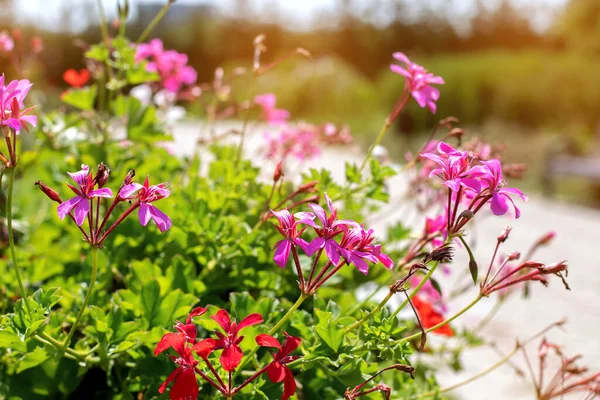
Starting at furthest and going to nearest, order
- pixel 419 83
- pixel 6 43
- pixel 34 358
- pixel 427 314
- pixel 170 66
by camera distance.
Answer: pixel 170 66, pixel 6 43, pixel 427 314, pixel 419 83, pixel 34 358

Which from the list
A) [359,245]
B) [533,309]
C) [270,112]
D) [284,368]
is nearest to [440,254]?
[359,245]

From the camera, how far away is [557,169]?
7352 mm

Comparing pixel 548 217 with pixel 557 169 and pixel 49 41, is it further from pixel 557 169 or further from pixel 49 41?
pixel 49 41

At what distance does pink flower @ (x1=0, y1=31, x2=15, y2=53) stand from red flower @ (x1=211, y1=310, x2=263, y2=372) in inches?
34.4

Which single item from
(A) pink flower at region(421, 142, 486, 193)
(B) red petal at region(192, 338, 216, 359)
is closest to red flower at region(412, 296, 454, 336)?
(A) pink flower at region(421, 142, 486, 193)

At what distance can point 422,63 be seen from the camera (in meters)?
14.1

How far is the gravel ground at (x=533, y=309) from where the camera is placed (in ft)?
8.04

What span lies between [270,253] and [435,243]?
241 millimetres

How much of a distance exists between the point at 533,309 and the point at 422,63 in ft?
37.3

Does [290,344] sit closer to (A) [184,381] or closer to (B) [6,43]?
(A) [184,381]

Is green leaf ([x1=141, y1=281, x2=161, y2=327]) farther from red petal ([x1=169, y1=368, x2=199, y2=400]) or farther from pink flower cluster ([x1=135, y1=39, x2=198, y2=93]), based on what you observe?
pink flower cluster ([x1=135, y1=39, x2=198, y2=93])

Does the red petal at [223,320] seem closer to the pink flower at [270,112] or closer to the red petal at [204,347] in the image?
the red petal at [204,347]

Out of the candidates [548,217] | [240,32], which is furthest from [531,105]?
[240,32]

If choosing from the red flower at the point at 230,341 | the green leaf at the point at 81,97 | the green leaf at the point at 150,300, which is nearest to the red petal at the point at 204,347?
the red flower at the point at 230,341
